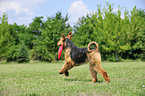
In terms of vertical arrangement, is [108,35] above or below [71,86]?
above

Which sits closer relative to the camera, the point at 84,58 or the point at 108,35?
the point at 84,58

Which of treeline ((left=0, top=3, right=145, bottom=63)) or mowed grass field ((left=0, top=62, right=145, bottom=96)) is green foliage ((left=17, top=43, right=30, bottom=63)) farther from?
mowed grass field ((left=0, top=62, right=145, bottom=96))

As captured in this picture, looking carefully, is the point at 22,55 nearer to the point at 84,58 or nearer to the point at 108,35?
the point at 108,35

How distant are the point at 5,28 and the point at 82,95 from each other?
2968 centimetres

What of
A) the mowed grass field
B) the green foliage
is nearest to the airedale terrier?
the mowed grass field

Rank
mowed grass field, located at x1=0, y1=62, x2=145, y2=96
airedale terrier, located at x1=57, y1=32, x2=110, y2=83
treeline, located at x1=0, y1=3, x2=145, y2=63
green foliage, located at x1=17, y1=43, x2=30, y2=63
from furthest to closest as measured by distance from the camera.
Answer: green foliage, located at x1=17, y1=43, x2=30, y2=63 < treeline, located at x1=0, y1=3, x2=145, y2=63 < airedale terrier, located at x1=57, y1=32, x2=110, y2=83 < mowed grass field, located at x1=0, y1=62, x2=145, y2=96

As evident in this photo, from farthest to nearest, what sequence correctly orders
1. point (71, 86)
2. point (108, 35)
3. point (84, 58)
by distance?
point (108, 35), point (84, 58), point (71, 86)

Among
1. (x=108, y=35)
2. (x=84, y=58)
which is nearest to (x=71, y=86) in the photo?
(x=84, y=58)

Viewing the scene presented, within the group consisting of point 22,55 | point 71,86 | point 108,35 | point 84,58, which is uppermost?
point 108,35

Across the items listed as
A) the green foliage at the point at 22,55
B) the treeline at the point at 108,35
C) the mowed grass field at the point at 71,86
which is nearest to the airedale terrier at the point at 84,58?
the mowed grass field at the point at 71,86

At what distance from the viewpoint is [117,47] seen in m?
28.2

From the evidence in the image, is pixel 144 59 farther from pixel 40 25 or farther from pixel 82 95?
pixel 40 25

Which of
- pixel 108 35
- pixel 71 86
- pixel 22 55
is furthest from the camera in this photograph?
pixel 22 55

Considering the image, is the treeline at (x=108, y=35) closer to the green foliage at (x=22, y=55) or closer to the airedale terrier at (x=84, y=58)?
the green foliage at (x=22, y=55)
